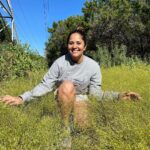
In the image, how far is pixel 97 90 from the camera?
4145 mm

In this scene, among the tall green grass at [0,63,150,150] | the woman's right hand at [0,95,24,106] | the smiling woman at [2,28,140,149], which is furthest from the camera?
the smiling woman at [2,28,140,149]

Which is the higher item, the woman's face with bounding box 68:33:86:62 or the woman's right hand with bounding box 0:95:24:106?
the woman's face with bounding box 68:33:86:62

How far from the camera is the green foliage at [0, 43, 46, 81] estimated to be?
7602mm

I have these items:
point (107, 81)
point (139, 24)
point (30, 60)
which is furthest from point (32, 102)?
point (139, 24)

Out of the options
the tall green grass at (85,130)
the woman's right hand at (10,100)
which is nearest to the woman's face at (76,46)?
the tall green grass at (85,130)

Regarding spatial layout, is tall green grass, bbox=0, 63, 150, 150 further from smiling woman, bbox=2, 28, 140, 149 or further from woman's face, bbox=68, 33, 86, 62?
woman's face, bbox=68, 33, 86, 62

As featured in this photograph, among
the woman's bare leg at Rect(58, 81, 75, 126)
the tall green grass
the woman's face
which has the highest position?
the woman's face

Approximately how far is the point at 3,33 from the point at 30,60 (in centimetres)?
1812

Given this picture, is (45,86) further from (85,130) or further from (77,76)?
(85,130)

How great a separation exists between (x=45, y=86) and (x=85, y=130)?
28.5 inches

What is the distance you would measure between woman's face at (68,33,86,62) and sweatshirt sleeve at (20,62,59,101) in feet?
0.62

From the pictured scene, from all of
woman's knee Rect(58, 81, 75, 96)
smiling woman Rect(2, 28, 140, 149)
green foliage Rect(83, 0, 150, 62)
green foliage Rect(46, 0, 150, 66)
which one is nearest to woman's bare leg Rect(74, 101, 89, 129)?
smiling woman Rect(2, 28, 140, 149)

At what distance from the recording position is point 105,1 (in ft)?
92.1

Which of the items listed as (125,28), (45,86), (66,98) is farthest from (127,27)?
(66,98)
